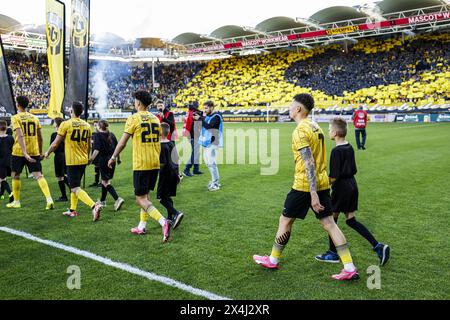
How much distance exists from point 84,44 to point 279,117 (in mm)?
27478

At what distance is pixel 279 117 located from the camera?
36.1m

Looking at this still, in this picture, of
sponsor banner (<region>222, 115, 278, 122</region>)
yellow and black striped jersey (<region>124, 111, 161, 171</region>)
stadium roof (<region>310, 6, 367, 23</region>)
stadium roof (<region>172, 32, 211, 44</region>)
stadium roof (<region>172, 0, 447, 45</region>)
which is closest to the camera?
yellow and black striped jersey (<region>124, 111, 161, 171</region>)

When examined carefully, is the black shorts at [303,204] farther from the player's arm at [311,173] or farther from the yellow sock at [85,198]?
the yellow sock at [85,198]

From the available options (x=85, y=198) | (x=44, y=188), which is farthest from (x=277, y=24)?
(x=85, y=198)

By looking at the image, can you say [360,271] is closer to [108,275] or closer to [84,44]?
[108,275]

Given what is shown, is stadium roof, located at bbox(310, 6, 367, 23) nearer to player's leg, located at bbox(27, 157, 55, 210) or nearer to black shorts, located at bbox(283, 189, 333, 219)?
player's leg, located at bbox(27, 157, 55, 210)

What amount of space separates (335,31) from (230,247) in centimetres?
3787

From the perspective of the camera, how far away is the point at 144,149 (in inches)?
219

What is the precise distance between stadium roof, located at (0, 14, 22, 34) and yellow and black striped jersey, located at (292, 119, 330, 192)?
5037 centimetres

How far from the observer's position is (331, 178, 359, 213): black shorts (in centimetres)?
459

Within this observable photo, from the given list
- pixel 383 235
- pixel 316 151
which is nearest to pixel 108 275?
pixel 316 151

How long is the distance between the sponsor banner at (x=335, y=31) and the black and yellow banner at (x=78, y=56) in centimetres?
3211

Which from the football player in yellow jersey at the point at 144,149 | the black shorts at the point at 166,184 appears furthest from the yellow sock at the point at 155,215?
the black shorts at the point at 166,184

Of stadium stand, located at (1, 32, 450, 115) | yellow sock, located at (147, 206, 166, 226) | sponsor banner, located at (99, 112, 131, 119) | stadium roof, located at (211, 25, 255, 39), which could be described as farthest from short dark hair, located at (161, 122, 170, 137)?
stadium roof, located at (211, 25, 255, 39)
